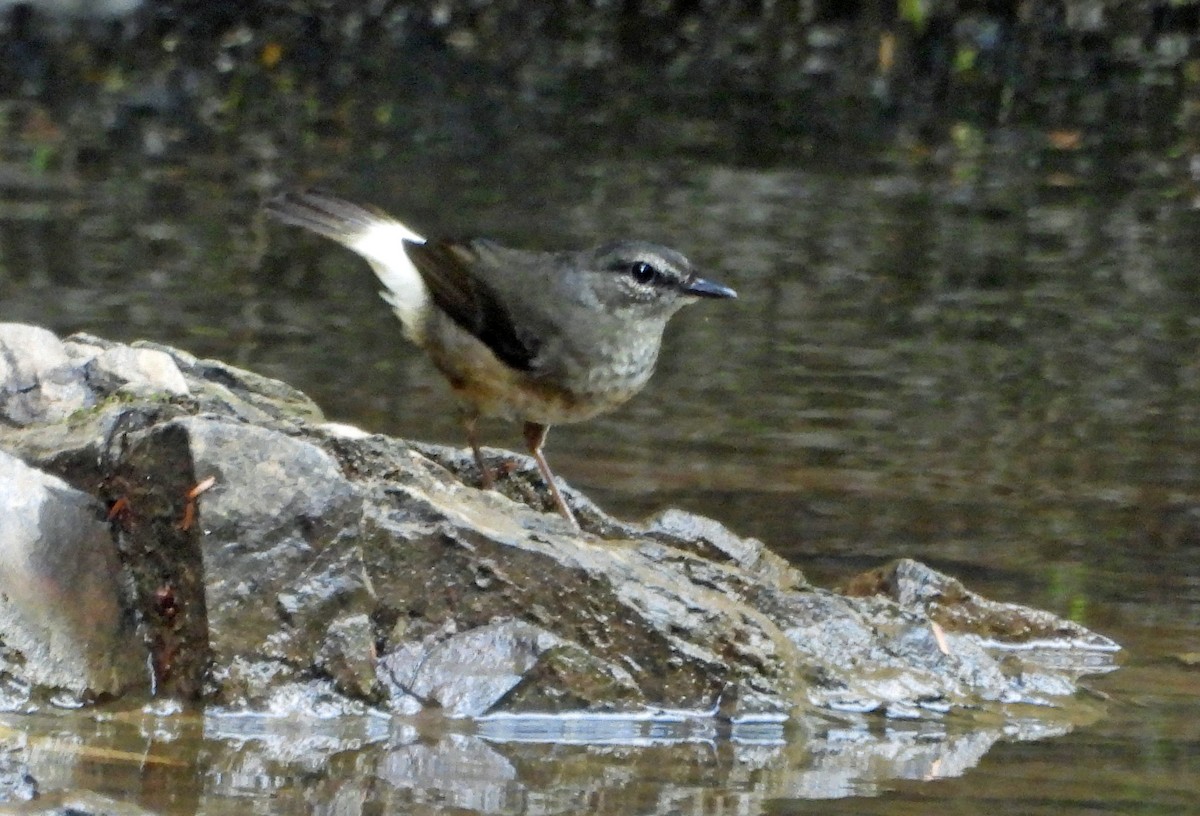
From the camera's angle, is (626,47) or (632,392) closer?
(632,392)

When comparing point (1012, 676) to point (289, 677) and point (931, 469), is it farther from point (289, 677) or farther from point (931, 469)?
point (931, 469)

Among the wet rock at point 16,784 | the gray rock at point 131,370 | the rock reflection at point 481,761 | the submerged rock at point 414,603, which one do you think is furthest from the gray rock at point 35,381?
the wet rock at point 16,784

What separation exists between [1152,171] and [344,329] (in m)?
6.74

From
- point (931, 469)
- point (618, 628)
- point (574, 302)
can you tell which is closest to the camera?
point (618, 628)

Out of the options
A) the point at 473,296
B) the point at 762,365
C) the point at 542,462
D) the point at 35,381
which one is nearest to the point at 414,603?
the point at 542,462

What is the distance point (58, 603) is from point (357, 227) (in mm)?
2532

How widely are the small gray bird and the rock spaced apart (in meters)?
1.53

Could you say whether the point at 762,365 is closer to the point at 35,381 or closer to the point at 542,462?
the point at 542,462

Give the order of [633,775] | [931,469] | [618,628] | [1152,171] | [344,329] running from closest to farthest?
[633,775]
[618,628]
[931,469]
[344,329]
[1152,171]

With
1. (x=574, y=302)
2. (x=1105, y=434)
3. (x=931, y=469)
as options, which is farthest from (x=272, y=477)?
(x=1105, y=434)

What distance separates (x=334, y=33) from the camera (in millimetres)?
19969

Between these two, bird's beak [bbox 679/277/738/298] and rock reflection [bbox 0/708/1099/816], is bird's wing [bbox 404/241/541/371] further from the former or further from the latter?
rock reflection [bbox 0/708/1099/816]

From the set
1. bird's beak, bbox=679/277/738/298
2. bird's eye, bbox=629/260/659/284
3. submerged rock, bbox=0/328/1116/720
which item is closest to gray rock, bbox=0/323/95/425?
submerged rock, bbox=0/328/1116/720

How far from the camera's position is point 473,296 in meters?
6.58
